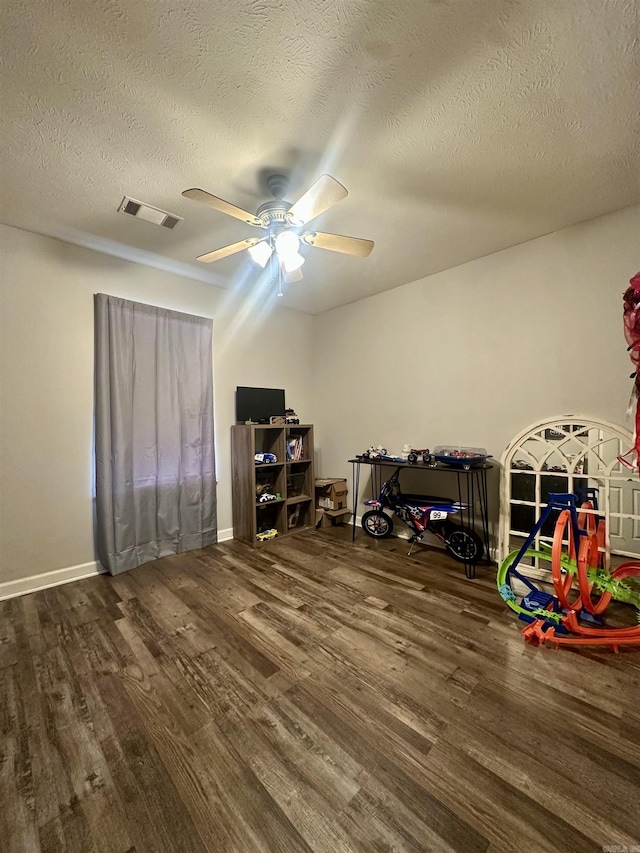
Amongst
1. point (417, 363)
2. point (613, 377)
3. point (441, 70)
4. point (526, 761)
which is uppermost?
point (441, 70)

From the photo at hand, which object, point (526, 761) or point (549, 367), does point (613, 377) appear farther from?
point (526, 761)

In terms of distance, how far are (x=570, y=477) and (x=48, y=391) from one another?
4090 millimetres

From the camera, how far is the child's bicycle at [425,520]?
291cm

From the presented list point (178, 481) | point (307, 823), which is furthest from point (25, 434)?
point (307, 823)

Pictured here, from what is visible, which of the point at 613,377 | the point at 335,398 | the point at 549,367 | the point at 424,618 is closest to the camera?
the point at 424,618

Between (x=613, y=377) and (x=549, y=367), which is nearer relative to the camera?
(x=613, y=377)

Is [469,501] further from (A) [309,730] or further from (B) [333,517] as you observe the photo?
(A) [309,730]

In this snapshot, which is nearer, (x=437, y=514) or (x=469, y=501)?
(x=437, y=514)

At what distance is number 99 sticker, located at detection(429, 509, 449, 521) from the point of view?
2887 mm

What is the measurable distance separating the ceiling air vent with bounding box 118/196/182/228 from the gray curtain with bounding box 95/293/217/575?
81 cm

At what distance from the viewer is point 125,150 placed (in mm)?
1815

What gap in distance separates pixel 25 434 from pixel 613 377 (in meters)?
4.43

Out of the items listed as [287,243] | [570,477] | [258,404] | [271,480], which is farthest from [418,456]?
[287,243]

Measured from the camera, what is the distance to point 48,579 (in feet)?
8.61
